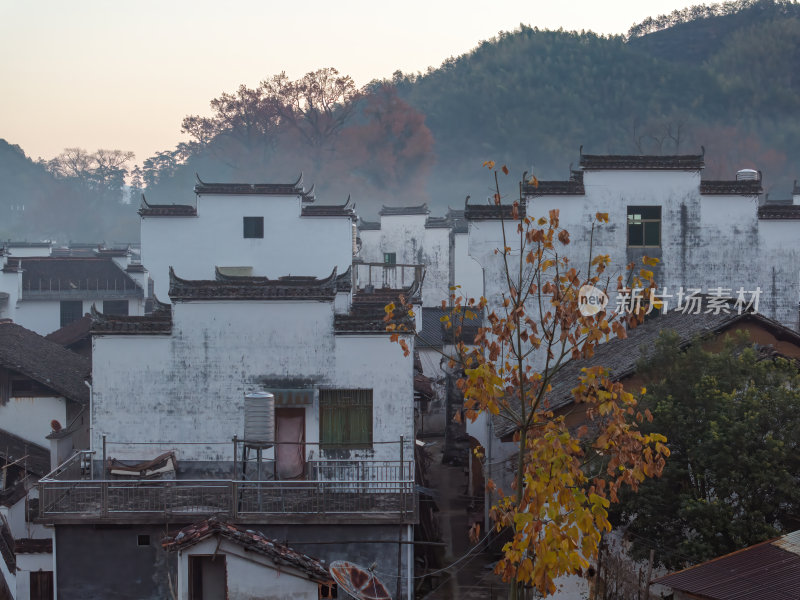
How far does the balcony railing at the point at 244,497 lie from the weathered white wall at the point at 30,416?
27.1 ft

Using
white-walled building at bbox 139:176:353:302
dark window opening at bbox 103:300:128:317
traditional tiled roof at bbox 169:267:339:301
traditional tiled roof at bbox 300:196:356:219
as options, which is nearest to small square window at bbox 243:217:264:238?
white-walled building at bbox 139:176:353:302

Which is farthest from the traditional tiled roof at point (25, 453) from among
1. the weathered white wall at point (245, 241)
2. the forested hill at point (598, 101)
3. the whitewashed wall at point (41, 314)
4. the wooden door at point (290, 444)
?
the forested hill at point (598, 101)

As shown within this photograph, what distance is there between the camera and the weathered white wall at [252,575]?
14.4m

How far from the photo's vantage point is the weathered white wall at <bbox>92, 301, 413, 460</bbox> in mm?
17750

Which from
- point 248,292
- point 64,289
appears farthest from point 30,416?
point 64,289

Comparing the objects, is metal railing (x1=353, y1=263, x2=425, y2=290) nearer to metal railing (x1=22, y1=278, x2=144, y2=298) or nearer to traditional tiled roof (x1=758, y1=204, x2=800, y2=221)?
metal railing (x1=22, y1=278, x2=144, y2=298)

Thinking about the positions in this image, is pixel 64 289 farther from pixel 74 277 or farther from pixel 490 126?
pixel 490 126

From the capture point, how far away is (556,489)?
27.3ft

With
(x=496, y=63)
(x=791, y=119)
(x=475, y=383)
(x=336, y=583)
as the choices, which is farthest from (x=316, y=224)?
(x=791, y=119)

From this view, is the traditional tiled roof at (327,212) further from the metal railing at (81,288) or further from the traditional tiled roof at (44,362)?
the metal railing at (81,288)

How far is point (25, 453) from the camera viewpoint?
23516 millimetres

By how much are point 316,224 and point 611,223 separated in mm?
11788

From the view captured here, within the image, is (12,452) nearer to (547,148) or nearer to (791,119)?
(547,148)

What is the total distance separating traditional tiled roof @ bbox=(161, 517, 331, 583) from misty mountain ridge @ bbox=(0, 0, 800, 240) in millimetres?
61439
